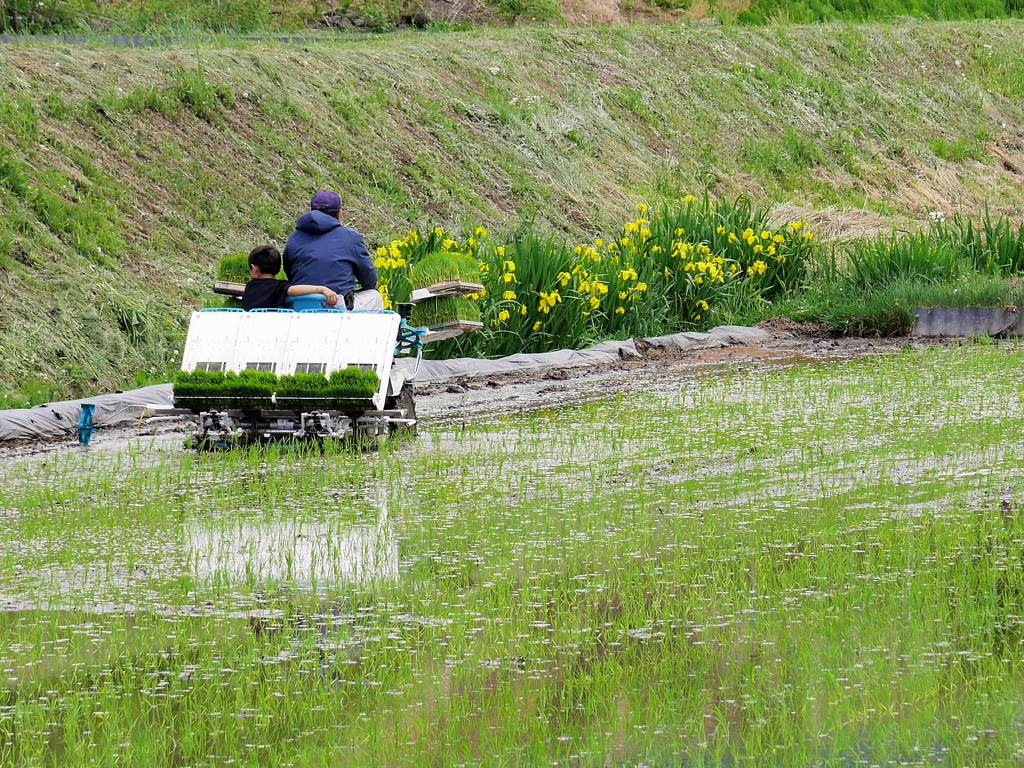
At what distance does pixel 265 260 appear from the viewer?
9.52 meters

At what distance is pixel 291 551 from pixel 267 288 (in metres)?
3.57

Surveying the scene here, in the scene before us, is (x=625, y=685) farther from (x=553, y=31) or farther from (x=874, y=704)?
(x=553, y=31)

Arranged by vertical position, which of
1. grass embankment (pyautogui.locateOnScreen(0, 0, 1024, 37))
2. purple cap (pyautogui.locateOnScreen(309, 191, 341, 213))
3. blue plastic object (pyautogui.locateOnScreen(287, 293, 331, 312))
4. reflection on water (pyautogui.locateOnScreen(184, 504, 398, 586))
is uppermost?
grass embankment (pyautogui.locateOnScreen(0, 0, 1024, 37))

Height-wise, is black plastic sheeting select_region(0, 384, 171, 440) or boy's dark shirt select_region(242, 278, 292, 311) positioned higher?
boy's dark shirt select_region(242, 278, 292, 311)

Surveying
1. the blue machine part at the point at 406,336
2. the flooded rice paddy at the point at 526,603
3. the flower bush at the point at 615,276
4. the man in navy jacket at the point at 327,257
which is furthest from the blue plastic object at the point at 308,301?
the flower bush at the point at 615,276

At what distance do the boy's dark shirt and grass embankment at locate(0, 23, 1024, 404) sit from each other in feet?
8.05

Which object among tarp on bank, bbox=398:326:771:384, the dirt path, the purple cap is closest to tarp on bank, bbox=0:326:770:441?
tarp on bank, bbox=398:326:771:384

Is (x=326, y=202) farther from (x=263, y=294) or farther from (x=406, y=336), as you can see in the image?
(x=406, y=336)

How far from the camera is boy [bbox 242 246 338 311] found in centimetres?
936

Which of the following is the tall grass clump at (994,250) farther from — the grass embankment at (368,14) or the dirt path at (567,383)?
the grass embankment at (368,14)

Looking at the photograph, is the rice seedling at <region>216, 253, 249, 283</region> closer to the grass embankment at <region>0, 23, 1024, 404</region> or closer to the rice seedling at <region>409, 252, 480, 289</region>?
the rice seedling at <region>409, 252, 480, 289</region>

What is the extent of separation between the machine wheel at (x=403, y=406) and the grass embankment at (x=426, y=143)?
10.5 ft

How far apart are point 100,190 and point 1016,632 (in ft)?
40.5

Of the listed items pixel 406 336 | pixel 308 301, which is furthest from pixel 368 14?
pixel 308 301
